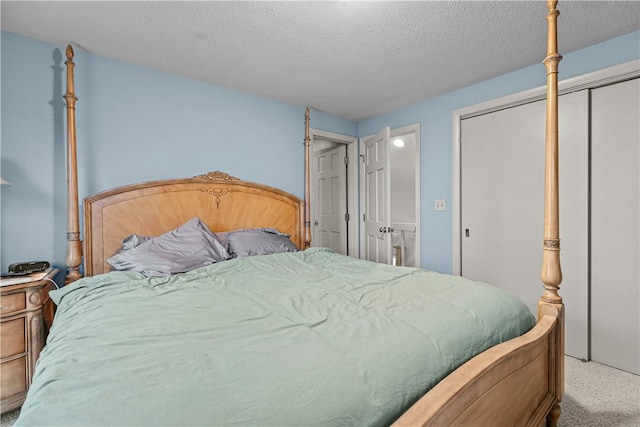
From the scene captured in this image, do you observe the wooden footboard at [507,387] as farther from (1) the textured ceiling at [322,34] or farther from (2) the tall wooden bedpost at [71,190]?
(2) the tall wooden bedpost at [71,190]

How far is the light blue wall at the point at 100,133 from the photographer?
6.81ft

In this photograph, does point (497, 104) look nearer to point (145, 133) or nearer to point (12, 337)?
point (145, 133)

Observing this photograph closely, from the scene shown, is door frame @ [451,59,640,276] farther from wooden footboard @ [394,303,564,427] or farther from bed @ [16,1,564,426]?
wooden footboard @ [394,303,564,427]

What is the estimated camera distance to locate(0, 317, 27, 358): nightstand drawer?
1.72m

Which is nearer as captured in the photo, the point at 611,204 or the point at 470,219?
the point at 611,204

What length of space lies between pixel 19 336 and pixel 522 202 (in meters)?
3.70

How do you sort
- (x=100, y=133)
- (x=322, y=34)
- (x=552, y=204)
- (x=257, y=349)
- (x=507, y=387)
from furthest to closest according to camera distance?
(x=100, y=133), (x=322, y=34), (x=552, y=204), (x=507, y=387), (x=257, y=349)

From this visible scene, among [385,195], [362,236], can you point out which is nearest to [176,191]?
[385,195]

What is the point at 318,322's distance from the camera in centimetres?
114

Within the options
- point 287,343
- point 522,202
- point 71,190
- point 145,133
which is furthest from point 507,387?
point 145,133

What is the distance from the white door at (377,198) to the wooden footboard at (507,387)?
1963 mm

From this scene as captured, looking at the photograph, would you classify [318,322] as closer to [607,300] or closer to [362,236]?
[607,300]

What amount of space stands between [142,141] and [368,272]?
6.88 feet

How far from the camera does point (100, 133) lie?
239 cm
